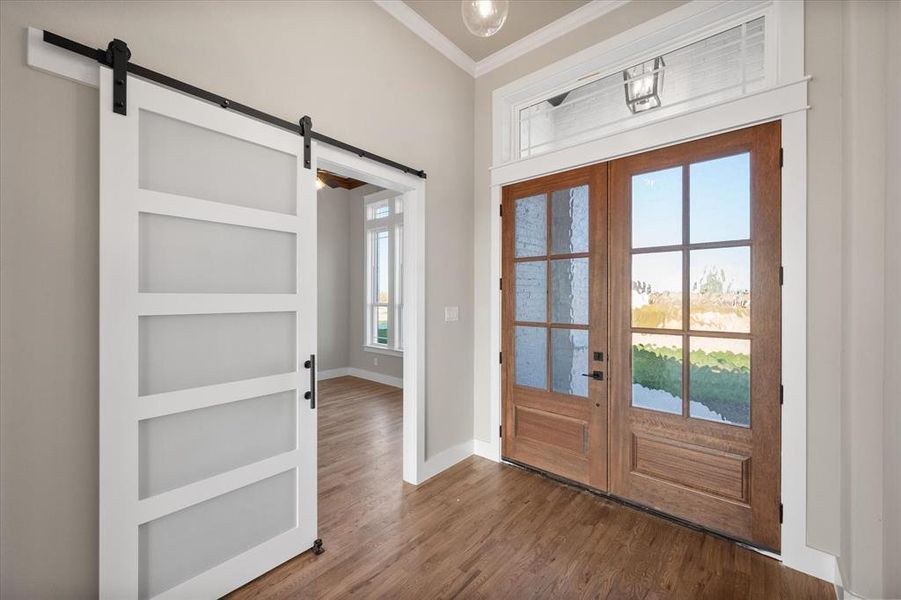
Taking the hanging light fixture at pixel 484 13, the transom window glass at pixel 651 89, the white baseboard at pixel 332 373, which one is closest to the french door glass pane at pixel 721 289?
the transom window glass at pixel 651 89

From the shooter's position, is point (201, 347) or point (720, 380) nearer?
point (201, 347)

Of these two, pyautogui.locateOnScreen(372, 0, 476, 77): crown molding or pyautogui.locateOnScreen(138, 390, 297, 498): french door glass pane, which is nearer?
pyautogui.locateOnScreen(138, 390, 297, 498): french door glass pane

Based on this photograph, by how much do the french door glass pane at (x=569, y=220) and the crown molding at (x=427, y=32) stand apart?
1.47 metres

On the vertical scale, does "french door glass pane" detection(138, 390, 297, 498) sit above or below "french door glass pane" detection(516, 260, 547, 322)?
below

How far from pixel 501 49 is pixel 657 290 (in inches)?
93.8

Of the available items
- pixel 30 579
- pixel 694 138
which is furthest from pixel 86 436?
pixel 694 138

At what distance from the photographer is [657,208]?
96.8 inches

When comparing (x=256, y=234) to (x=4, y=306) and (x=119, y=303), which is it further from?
(x=4, y=306)

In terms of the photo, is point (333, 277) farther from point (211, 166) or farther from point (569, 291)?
point (211, 166)

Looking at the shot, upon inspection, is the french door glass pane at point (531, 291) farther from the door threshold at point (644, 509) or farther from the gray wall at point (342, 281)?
the gray wall at point (342, 281)

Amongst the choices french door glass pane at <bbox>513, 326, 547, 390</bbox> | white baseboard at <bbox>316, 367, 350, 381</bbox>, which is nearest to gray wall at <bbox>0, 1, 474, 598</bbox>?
french door glass pane at <bbox>513, 326, 547, 390</bbox>

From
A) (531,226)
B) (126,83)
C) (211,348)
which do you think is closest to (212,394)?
(211,348)

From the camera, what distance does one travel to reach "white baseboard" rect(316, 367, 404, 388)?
6.14 m

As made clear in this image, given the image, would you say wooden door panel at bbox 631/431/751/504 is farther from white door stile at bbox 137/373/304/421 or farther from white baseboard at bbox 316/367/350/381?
white baseboard at bbox 316/367/350/381
